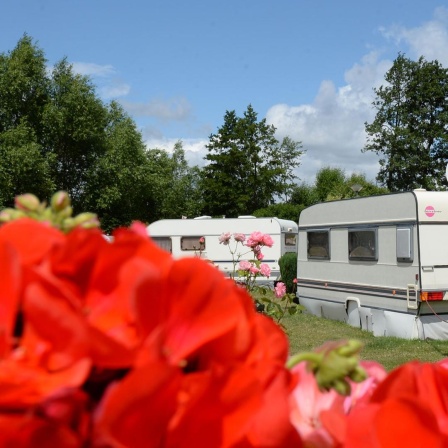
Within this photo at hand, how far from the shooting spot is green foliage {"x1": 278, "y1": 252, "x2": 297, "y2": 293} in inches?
751

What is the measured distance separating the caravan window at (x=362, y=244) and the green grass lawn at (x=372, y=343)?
1.51 m

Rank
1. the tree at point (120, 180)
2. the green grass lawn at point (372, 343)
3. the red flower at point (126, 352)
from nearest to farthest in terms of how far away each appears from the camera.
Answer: the red flower at point (126, 352), the green grass lawn at point (372, 343), the tree at point (120, 180)

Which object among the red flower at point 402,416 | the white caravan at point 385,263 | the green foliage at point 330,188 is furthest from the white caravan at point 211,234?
the green foliage at point 330,188

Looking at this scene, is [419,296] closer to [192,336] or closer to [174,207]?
[192,336]

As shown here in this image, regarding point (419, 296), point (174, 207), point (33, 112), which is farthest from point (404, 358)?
point (174, 207)

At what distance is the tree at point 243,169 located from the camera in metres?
47.7

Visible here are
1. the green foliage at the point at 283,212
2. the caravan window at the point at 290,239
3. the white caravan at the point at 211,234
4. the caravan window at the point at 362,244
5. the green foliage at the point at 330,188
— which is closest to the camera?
the caravan window at the point at 362,244

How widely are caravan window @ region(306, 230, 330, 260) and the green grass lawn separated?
60.3 inches

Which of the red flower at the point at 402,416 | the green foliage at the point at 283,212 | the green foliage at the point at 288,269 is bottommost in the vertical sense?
the green foliage at the point at 288,269

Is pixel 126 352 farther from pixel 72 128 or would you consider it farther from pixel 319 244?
pixel 72 128

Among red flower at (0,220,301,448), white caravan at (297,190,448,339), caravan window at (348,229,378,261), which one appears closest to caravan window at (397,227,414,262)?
white caravan at (297,190,448,339)

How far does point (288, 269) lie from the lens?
19.4 metres

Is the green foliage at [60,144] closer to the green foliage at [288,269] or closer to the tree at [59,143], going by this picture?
the tree at [59,143]

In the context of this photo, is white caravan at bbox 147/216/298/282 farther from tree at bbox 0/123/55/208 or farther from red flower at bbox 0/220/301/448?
red flower at bbox 0/220/301/448
